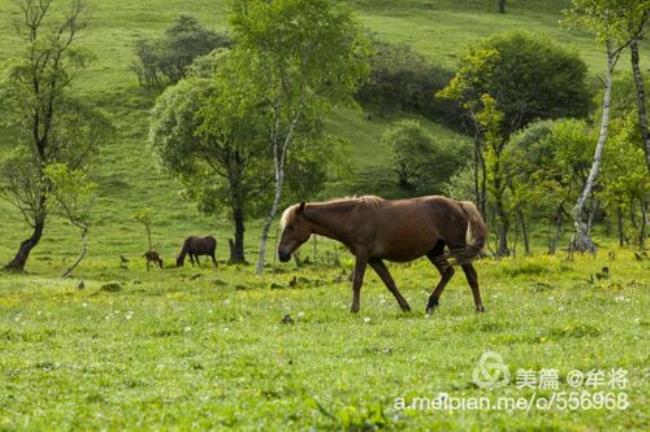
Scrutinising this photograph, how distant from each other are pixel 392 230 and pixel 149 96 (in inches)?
3539

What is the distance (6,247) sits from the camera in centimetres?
6512

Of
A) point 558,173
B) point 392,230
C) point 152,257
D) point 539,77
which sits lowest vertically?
point 152,257

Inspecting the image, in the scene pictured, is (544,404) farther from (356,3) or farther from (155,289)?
(356,3)

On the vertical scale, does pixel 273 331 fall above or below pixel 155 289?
above

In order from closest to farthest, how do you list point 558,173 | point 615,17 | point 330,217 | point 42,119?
1. point 330,217
2. point 615,17
3. point 42,119
4. point 558,173

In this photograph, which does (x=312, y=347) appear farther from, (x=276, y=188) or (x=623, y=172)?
(x=623, y=172)

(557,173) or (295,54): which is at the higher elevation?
(295,54)

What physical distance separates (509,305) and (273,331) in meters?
6.53

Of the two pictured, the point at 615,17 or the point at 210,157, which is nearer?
the point at 615,17

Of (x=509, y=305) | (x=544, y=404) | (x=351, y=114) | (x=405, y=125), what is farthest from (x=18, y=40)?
(x=544, y=404)

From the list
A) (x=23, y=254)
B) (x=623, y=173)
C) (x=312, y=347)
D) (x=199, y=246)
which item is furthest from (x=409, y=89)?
(x=312, y=347)

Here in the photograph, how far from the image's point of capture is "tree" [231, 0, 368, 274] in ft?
155

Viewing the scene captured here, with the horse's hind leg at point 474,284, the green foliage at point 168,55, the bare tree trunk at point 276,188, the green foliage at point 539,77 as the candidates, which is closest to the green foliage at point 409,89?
the green foliage at point 539,77

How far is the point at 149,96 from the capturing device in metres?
106
